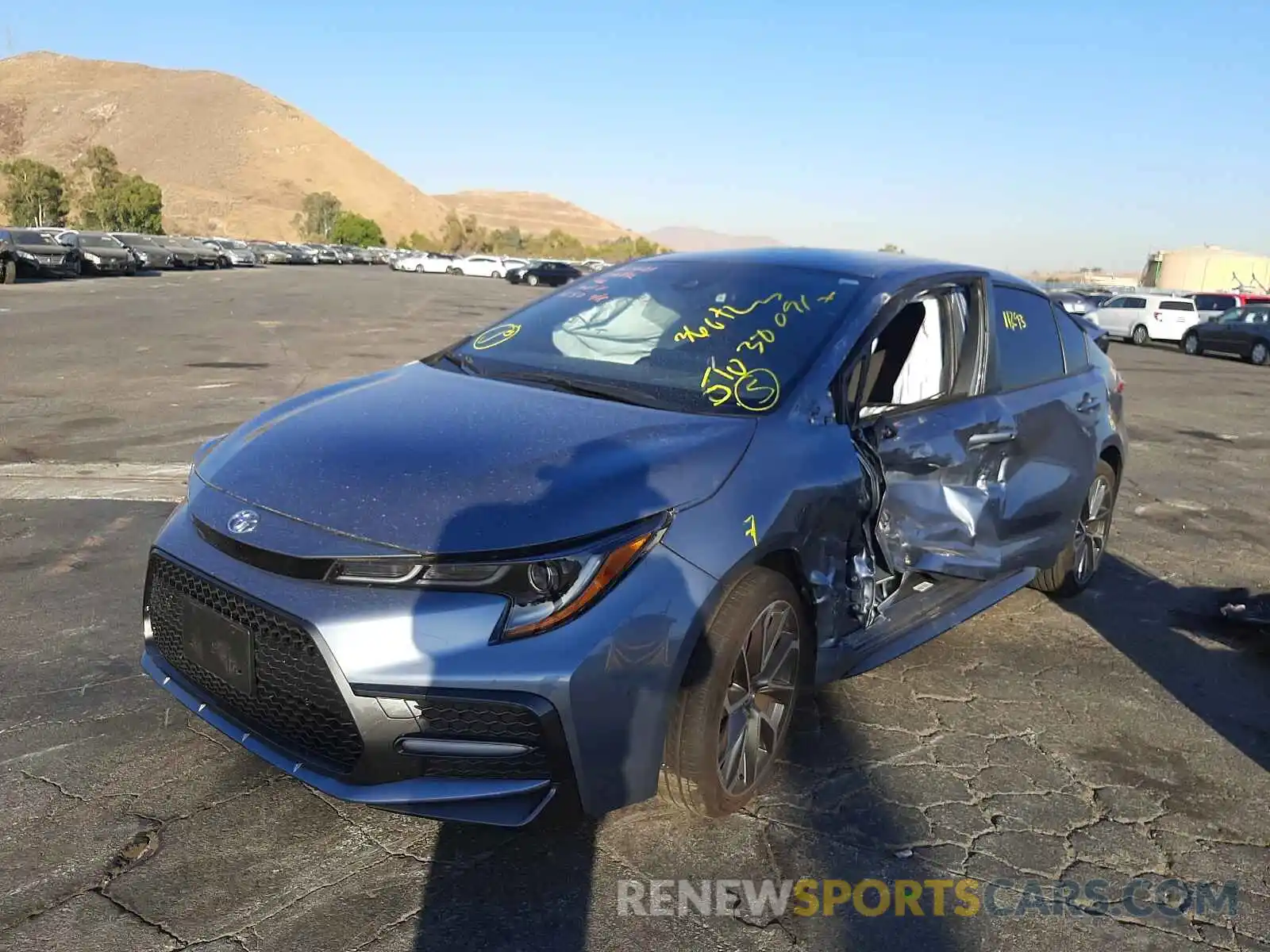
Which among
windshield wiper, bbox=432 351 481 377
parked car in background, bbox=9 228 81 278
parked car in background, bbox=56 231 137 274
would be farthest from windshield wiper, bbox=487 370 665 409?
parked car in background, bbox=56 231 137 274

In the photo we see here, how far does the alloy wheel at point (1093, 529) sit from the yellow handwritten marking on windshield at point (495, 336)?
10.1 feet

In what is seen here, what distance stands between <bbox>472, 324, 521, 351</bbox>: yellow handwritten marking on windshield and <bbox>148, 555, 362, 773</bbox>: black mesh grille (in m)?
1.70

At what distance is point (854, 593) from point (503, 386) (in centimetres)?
142

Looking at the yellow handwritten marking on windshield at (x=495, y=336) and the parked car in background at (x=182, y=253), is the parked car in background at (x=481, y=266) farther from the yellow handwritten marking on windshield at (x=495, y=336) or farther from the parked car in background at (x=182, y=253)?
the yellow handwritten marking on windshield at (x=495, y=336)

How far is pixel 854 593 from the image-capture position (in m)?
3.56

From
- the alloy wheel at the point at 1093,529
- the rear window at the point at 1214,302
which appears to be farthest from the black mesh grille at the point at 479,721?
the rear window at the point at 1214,302

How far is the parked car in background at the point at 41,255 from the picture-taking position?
98.3 feet

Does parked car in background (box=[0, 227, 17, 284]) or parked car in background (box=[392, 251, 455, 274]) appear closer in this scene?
parked car in background (box=[0, 227, 17, 284])

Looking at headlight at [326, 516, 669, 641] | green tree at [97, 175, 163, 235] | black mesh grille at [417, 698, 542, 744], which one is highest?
green tree at [97, 175, 163, 235]

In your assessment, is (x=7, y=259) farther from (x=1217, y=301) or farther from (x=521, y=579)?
(x=1217, y=301)

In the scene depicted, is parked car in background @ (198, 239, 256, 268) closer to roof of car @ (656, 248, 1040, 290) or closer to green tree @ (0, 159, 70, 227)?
green tree @ (0, 159, 70, 227)

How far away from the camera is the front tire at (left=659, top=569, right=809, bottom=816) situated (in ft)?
9.27

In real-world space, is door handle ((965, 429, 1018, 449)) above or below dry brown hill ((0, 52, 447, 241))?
below

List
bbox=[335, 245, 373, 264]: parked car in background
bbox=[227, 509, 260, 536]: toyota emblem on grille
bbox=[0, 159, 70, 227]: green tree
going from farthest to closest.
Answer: bbox=[335, 245, 373, 264]: parked car in background, bbox=[0, 159, 70, 227]: green tree, bbox=[227, 509, 260, 536]: toyota emblem on grille
